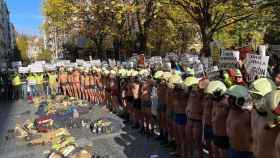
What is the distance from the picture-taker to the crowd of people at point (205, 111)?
18.8 feet

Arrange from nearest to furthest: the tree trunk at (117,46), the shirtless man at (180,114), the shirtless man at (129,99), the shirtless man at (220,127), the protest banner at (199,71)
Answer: the shirtless man at (220,127)
the shirtless man at (180,114)
the protest banner at (199,71)
the shirtless man at (129,99)
the tree trunk at (117,46)

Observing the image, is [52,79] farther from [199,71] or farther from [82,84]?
[199,71]

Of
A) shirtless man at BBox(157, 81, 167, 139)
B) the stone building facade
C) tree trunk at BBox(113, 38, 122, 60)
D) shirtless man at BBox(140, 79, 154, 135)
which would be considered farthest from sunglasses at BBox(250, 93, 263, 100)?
the stone building facade

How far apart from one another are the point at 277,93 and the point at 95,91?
57.7 feet

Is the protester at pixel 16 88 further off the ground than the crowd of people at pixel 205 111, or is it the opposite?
the crowd of people at pixel 205 111

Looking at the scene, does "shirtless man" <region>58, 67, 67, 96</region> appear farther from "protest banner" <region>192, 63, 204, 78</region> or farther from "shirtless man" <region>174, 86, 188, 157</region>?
"shirtless man" <region>174, 86, 188, 157</region>

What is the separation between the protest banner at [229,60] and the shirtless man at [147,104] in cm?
327

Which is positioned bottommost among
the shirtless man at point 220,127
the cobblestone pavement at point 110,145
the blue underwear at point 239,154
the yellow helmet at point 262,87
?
the cobblestone pavement at point 110,145

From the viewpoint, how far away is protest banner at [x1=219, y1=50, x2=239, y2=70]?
940 centimetres

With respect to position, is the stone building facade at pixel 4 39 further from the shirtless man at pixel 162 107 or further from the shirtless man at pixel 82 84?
the shirtless man at pixel 162 107

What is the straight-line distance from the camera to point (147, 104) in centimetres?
1303

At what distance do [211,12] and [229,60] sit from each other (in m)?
14.8

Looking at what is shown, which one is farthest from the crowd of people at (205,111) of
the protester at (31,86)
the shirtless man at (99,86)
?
the protester at (31,86)

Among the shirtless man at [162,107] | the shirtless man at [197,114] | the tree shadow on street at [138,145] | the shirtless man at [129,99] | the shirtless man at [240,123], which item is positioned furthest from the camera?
the shirtless man at [129,99]
